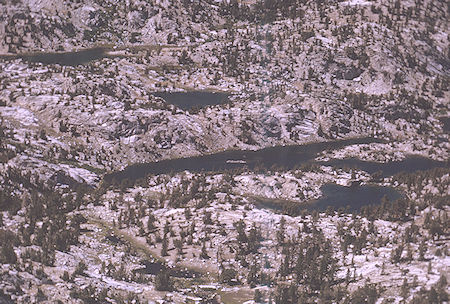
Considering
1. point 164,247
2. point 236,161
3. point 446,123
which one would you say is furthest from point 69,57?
point 446,123

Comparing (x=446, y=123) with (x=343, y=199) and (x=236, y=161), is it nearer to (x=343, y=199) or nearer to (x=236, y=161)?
(x=343, y=199)

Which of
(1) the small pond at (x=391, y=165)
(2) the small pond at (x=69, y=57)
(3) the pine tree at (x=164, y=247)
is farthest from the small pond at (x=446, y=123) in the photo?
(2) the small pond at (x=69, y=57)

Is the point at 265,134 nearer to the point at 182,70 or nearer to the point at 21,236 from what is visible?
the point at 182,70

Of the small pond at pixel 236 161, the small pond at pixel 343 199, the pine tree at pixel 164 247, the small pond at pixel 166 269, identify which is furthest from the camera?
the small pond at pixel 236 161

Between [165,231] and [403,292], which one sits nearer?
[403,292]

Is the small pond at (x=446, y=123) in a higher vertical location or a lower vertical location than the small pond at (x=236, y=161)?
higher

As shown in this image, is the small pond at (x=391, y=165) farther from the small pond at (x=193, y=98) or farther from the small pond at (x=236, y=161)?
the small pond at (x=193, y=98)

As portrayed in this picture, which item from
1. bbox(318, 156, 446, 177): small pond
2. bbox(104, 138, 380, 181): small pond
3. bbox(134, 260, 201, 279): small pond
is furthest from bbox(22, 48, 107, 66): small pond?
bbox(134, 260, 201, 279): small pond

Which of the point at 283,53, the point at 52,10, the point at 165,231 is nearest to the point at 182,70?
the point at 283,53
